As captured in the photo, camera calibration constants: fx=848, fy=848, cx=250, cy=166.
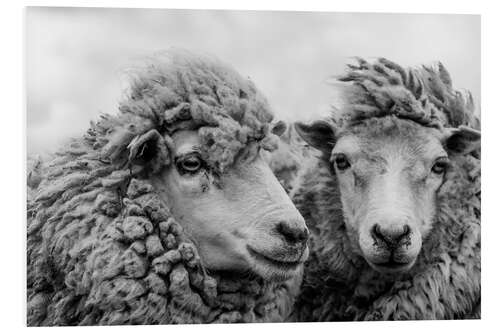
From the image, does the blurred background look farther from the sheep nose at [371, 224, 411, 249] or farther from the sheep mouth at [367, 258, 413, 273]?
the sheep mouth at [367, 258, 413, 273]

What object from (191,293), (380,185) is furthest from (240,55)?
(191,293)

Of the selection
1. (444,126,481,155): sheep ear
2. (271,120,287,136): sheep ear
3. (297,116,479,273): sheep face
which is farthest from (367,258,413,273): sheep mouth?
(271,120,287,136): sheep ear

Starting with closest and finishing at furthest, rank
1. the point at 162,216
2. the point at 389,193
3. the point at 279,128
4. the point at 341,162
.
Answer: the point at 162,216 < the point at 389,193 < the point at 279,128 < the point at 341,162

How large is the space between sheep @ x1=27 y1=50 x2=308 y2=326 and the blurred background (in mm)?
275

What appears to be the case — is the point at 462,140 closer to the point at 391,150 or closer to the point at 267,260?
the point at 391,150

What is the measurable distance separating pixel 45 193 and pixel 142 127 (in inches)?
26.9

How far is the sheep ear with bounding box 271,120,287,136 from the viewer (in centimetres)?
536

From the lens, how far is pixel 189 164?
4.85 m

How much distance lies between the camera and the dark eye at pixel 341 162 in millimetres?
5504

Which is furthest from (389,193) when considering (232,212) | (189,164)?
(189,164)

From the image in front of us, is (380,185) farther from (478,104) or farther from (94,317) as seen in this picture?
(94,317)

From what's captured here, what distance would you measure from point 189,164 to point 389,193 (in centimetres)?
129

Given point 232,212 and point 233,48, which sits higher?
point 233,48

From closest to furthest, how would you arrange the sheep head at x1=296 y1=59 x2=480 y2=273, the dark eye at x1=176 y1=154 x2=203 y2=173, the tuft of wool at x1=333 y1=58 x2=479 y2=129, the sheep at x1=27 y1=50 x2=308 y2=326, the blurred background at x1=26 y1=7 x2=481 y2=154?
the sheep at x1=27 y1=50 x2=308 y2=326, the dark eye at x1=176 y1=154 x2=203 y2=173, the blurred background at x1=26 y1=7 x2=481 y2=154, the sheep head at x1=296 y1=59 x2=480 y2=273, the tuft of wool at x1=333 y1=58 x2=479 y2=129
